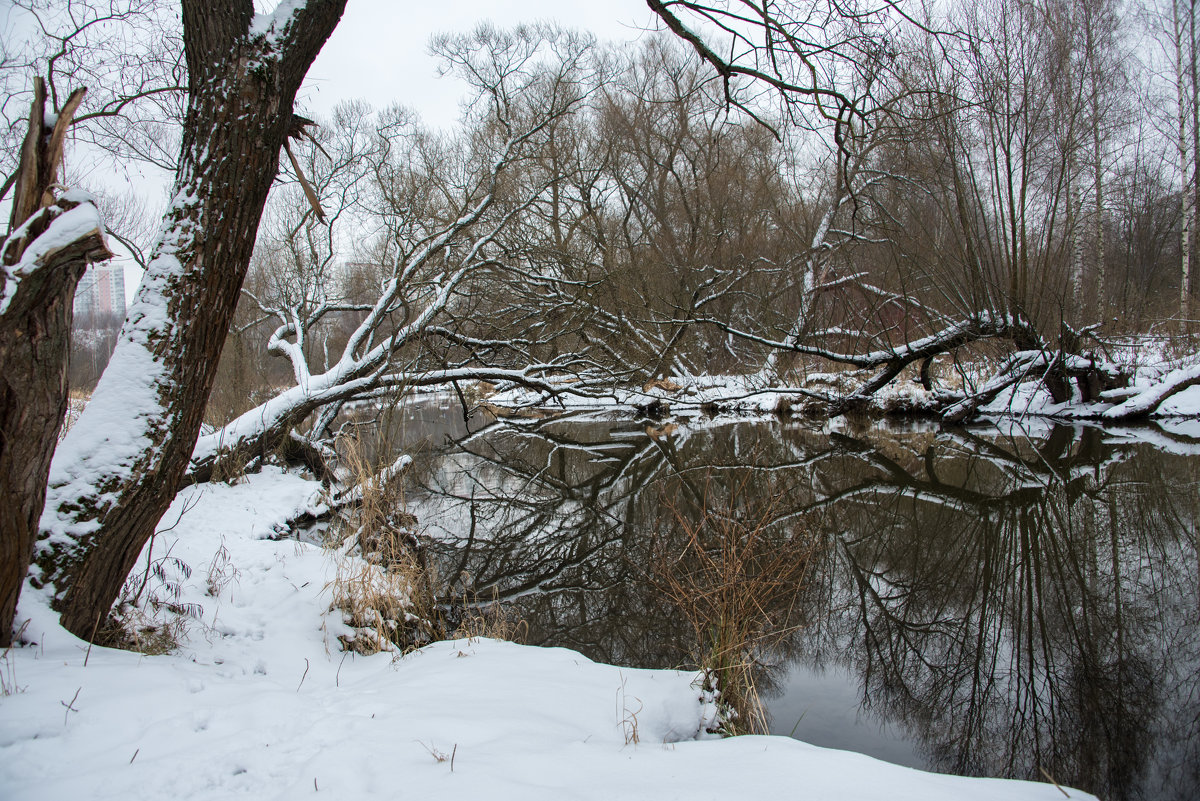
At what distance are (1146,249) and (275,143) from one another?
1799 centimetres

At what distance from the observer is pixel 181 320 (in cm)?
274

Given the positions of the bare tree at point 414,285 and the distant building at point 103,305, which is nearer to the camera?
the bare tree at point 414,285

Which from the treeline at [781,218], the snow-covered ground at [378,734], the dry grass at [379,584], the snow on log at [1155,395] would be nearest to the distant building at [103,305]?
the treeline at [781,218]

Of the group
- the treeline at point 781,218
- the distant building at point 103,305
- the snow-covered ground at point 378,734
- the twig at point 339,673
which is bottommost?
the twig at point 339,673

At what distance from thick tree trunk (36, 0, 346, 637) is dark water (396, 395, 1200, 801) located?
2362 millimetres

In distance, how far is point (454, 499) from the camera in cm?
795

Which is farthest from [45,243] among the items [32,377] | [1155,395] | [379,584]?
[1155,395]

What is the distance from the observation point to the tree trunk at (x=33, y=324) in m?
2.28

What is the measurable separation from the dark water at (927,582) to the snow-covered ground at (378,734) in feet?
2.62

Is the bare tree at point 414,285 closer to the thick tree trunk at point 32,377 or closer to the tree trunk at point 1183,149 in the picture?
the thick tree trunk at point 32,377

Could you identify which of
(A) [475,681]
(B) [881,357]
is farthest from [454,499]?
(B) [881,357]

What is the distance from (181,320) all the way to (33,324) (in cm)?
49

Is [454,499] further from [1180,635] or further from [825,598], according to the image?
[1180,635]

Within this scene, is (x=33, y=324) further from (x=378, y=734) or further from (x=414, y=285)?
(x=414, y=285)
